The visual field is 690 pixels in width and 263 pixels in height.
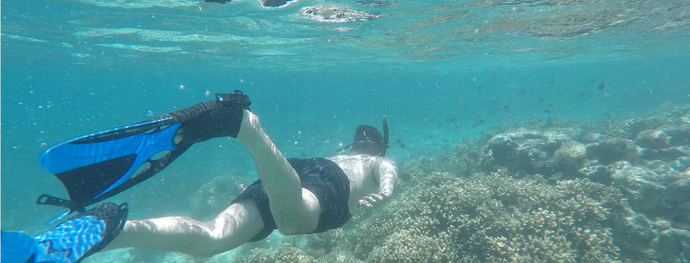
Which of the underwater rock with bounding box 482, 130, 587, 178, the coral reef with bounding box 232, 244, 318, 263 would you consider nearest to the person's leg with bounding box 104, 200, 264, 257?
the coral reef with bounding box 232, 244, 318, 263

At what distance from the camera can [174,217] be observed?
3.17 meters

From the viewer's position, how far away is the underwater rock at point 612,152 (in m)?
9.39

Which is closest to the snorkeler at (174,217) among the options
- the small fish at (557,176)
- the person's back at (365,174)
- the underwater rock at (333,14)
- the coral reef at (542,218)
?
the person's back at (365,174)

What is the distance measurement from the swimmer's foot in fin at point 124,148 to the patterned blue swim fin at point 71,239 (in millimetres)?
189

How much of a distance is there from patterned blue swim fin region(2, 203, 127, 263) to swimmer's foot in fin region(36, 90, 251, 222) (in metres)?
0.19

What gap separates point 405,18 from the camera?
15719mm

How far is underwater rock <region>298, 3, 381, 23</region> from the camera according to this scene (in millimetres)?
13852

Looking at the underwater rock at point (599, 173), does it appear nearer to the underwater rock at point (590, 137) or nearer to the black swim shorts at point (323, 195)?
the underwater rock at point (590, 137)

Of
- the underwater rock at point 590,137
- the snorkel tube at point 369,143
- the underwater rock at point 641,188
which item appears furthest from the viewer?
the underwater rock at point 590,137

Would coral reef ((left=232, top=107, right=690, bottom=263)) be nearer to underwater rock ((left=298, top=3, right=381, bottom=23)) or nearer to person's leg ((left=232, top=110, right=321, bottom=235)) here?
person's leg ((left=232, top=110, right=321, bottom=235))

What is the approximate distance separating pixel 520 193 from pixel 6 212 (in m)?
28.9

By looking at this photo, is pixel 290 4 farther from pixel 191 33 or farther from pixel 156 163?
pixel 156 163

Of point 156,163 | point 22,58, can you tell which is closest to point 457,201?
point 156,163

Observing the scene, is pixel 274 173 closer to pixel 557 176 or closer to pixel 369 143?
pixel 369 143
